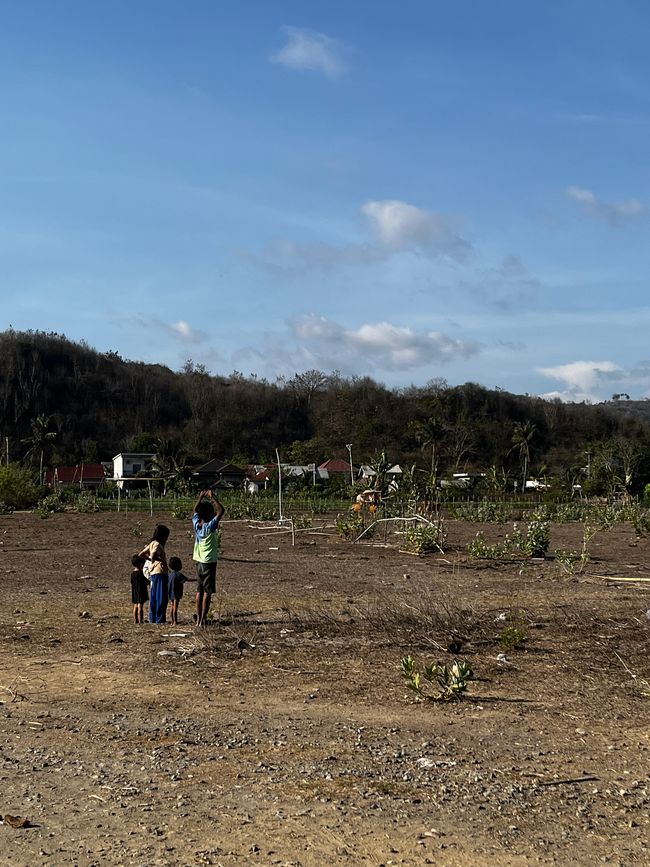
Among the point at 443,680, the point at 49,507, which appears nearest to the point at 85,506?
the point at 49,507

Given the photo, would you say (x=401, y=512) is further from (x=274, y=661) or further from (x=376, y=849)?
(x=376, y=849)

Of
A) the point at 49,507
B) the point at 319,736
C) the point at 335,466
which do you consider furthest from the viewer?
the point at 335,466

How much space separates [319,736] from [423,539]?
543 inches

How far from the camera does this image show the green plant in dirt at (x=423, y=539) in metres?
19.8

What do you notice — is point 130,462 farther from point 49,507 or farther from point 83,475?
point 49,507

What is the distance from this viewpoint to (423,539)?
19.8 m

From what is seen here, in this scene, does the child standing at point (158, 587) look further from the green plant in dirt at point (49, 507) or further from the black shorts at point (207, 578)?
the green plant in dirt at point (49, 507)

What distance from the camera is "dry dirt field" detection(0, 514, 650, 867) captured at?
441cm

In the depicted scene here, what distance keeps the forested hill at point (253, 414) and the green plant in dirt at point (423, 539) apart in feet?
253

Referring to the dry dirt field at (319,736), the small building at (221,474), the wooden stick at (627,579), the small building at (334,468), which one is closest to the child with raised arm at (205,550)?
the dry dirt field at (319,736)

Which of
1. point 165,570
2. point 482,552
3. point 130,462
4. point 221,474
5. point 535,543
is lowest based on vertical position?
point 482,552

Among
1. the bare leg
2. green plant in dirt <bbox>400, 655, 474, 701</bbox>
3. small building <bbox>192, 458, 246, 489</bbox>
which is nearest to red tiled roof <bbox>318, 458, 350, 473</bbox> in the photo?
small building <bbox>192, 458, 246, 489</bbox>

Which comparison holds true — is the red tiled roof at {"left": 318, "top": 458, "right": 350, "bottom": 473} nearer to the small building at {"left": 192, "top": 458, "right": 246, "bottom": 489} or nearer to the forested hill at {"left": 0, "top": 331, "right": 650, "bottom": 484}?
Result: the forested hill at {"left": 0, "top": 331, "right": 650, "bottom": 484}

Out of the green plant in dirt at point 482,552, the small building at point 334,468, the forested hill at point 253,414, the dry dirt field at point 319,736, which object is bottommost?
the dry dirt field at point 319,736
